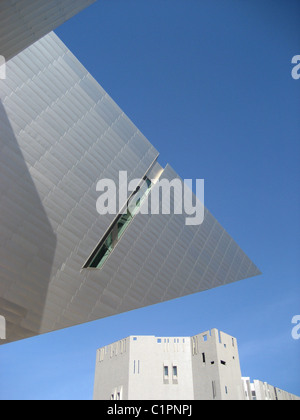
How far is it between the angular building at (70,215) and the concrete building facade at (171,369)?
8207mm

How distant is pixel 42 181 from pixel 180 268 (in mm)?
7116

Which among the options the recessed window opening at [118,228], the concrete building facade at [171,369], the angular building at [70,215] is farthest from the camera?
the concrete building facade at [171,369]

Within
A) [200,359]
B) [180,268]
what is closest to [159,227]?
[180,268]

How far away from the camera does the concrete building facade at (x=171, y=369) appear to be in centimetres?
2250

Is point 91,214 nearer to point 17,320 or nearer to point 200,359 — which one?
point 17,320

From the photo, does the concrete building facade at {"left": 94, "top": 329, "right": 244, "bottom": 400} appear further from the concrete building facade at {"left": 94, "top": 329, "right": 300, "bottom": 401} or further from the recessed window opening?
the recessed window opening

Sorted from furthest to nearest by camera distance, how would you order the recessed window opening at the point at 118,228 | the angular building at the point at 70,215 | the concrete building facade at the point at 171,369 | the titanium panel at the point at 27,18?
1. the concrete building facade at the point at 171,369
2. the recessed window opening at the point at 118,228
3. the angular building at the point at 70,215
4. the titanium panel at the point at 27,18

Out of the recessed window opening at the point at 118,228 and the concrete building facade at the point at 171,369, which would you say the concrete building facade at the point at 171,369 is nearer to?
the concrete building facade at the point at 171,369

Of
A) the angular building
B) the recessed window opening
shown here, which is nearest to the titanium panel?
the angular building

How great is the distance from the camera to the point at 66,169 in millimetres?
13820

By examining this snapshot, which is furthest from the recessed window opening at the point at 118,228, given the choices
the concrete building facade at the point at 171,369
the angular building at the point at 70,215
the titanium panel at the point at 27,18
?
the concrete building facade at the point at 171,369

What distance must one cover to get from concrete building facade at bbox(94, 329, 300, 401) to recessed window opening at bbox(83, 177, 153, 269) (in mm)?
11354

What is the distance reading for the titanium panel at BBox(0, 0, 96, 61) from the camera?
678 cm

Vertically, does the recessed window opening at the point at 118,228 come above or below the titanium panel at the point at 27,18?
above
